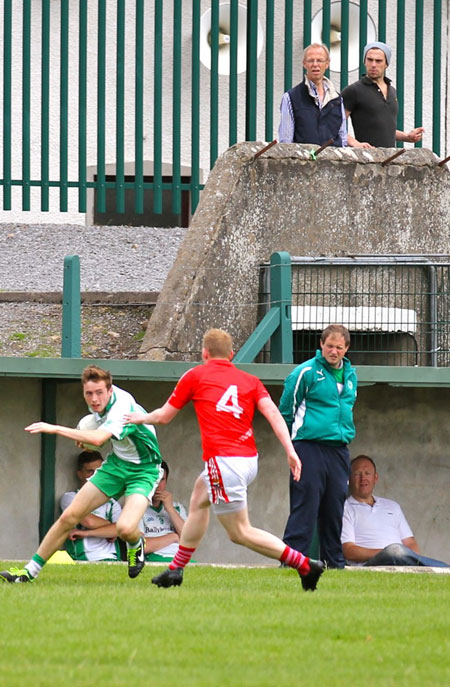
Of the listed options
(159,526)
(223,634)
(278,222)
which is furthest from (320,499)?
(278,222)

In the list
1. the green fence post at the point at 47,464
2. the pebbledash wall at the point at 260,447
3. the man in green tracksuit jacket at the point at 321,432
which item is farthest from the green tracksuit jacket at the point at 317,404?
the green fence post at the point at 47,464

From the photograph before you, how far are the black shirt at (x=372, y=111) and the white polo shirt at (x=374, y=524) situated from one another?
13.9 ft

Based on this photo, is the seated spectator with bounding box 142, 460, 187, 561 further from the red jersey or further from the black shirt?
the black shirt

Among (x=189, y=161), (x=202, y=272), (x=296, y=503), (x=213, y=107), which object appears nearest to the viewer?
(x=296, y=503)

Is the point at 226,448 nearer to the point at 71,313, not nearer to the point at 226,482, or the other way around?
the point at 226,482

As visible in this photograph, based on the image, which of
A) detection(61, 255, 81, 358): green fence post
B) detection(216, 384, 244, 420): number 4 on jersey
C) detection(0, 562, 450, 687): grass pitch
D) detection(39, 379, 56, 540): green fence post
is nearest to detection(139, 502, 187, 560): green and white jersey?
detection(39, 379, 56, 540): green fence post

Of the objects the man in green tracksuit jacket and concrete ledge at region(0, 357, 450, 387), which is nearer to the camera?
the man in green tracksuit jacket

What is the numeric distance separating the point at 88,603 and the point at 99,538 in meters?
5.12

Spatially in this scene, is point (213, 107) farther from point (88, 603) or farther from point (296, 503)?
point (88, 603)

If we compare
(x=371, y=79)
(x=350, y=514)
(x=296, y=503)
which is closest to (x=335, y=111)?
(x=371, y=79)

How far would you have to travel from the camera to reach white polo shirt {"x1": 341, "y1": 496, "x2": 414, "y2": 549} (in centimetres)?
1377

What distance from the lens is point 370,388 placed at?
15203 millimetres

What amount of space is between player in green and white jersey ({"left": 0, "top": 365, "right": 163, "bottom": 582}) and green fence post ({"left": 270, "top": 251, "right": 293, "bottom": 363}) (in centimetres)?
379

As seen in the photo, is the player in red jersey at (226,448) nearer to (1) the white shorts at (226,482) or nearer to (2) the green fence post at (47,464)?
(1) the white shorts at (226,482)
